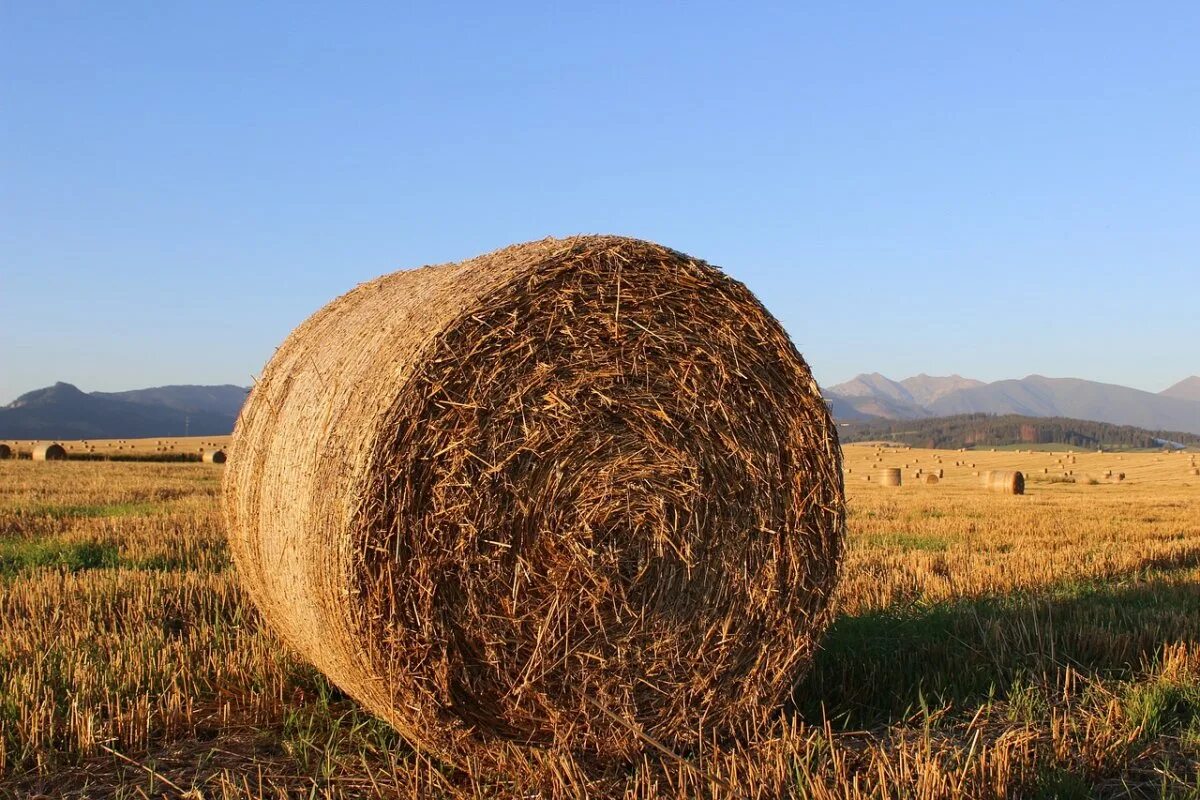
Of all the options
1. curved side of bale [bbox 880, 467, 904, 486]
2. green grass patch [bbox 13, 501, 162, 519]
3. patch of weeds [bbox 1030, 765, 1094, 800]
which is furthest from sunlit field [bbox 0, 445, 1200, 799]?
curved side of bale [bbox 880, 467, 904, 486]

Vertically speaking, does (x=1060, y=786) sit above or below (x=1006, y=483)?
above

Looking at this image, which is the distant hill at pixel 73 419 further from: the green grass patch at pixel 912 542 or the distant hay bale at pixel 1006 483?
the green grass patch at pixel 912 542

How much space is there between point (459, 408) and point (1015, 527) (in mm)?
10574

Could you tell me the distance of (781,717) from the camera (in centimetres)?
438

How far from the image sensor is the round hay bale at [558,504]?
4.14 m

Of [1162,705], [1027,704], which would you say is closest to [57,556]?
[1027,704]

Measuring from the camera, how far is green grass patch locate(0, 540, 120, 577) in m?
8.41

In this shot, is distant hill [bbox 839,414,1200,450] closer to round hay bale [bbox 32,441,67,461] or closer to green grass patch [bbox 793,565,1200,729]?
round hay bale [bbox 32,441,67,461]

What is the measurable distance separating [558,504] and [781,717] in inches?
53.1

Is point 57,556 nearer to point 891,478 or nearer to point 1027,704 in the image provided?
point 1027,704

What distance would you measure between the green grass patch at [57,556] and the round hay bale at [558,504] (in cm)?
444

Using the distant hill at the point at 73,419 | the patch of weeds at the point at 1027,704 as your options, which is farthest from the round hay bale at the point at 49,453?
the distant hill at the point at 73,419

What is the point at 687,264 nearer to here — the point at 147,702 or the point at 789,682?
the point at 789,682

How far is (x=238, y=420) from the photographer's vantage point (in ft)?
19.0
